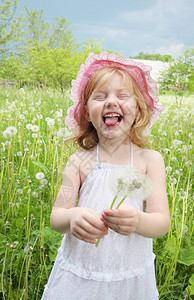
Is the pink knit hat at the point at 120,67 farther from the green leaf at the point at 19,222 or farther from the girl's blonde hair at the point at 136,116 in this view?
the green leaf at the point at 19,222

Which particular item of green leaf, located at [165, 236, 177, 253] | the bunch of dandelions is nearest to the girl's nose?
the bunch of dandelions

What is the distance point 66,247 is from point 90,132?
52 centimetres

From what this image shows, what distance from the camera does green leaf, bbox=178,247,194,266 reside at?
148 cm

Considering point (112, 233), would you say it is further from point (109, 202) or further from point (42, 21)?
point (42, 21)

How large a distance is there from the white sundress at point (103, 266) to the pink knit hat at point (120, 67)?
41 centimetres

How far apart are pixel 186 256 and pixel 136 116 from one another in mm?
750

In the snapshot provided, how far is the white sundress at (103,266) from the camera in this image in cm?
109

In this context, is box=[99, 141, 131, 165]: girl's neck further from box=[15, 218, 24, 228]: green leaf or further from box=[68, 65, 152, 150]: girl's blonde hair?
box=[15, 218, 24, 228]: green leaf

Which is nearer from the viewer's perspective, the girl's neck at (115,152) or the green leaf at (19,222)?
the girl's neck at (115,152)

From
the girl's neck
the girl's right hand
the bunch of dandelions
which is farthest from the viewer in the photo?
the girl's neck

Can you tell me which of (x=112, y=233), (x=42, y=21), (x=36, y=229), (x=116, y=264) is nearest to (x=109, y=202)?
(x=112, y=233)

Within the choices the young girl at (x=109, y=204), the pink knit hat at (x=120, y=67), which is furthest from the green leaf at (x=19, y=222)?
the pink knit hat at (x=120, y=67)

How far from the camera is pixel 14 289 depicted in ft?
4.45

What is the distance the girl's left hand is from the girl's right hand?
0.09 feet
